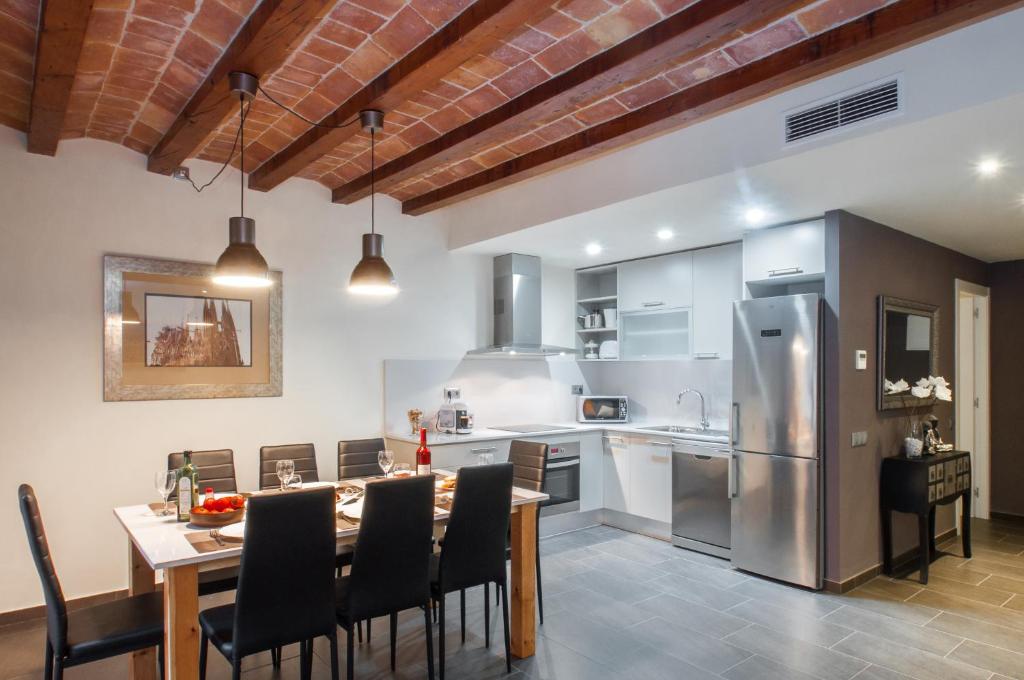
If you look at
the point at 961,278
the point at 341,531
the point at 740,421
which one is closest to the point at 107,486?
the point at 341,531

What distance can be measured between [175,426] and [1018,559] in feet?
19.7

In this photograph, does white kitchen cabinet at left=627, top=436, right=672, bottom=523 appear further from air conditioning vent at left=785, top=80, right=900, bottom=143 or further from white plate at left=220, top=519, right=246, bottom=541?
white plate at left=220, top=519, right=246, bottom=541

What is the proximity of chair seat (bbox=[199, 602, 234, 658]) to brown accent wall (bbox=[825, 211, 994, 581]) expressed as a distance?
3472 millimetres

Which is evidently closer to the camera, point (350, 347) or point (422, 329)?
point (350, 347)

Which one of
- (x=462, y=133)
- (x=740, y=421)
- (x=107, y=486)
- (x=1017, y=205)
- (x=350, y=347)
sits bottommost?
(x=107, y=486)

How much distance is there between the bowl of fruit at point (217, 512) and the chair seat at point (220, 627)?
34 cm

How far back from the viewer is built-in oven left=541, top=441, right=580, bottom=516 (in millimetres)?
5070

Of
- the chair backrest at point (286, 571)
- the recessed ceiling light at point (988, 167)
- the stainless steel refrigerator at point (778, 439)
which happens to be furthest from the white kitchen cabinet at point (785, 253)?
the chair backrest at point (286, 571)

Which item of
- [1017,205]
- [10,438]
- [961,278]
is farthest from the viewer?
[961,278]

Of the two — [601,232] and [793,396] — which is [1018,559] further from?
[601,232]

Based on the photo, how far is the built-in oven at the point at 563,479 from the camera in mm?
5070

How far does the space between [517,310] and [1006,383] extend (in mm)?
4579

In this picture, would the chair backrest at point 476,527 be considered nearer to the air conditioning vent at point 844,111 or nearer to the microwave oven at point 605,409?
the air conditioning vent at point 844,111

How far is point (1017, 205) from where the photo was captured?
3.74 meters
